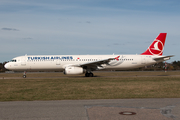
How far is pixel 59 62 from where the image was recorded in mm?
31609

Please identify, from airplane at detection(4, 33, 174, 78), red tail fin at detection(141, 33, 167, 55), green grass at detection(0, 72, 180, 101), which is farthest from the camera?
red tail fin at detection(141, 33, 167, 55)

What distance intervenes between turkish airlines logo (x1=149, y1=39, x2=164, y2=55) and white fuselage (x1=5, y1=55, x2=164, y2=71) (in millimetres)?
1400

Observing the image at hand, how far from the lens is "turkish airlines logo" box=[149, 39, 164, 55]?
1326 inches

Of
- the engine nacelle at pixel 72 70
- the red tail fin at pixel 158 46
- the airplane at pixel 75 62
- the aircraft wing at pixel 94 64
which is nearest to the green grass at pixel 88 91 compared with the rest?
the engine nacelle at pixel 72 70

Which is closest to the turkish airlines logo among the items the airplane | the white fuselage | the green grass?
the airplane

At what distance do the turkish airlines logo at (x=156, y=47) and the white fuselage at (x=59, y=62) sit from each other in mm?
1400

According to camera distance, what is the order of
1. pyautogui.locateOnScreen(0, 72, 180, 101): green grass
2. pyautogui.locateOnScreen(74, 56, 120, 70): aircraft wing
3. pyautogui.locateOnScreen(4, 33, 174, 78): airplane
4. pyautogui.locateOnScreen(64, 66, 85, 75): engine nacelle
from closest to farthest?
1. pyautogui.locateOnScreen(0, 72, 180, 101): green grass
2. pyautogui.locateOnScreen(64, 66, 85, 75): engine nacelle
3. pyautogui.locateOnScreen(74, 56, 120, 70): aircraft wing
4. pyautogui.locateOnScreen(4, 33, 174, 78): airplane

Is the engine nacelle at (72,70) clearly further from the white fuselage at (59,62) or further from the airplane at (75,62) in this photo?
the white fuselage at (59,62)

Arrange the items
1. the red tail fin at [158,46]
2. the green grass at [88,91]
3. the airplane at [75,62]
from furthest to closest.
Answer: the red tail fin at [158,46] < the airplane at [75,62] < the green grass at [88,91]

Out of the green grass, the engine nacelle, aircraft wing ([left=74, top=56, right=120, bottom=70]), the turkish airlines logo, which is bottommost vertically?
the green grass

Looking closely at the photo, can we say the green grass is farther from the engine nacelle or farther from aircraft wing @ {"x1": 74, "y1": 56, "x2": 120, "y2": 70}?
aircraft wing @ {"x1": 74, "y1": 56, "x2": 120, "y2": 70}

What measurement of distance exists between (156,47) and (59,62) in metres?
15.7

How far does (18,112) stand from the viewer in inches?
308

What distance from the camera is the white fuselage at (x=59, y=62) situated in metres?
31.6
